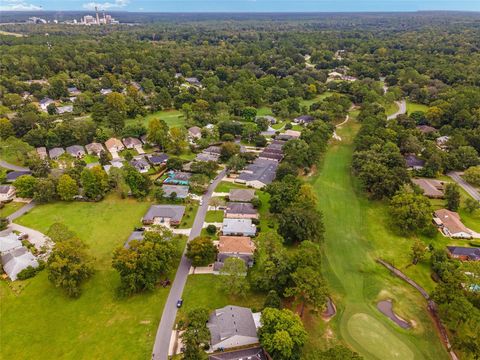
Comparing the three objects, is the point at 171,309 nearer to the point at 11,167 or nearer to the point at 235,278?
the point at 235,278

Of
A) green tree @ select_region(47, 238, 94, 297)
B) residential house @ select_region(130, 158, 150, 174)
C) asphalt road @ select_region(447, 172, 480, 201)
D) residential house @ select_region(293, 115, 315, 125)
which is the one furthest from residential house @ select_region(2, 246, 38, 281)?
residential house @ select_region(293, 115, 315, 125)

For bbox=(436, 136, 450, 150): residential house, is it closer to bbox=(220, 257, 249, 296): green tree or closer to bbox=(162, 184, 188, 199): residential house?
bbox=(162, 184, 188, 199): residential house

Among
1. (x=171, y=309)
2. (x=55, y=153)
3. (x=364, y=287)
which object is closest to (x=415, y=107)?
(x=364, y=287)

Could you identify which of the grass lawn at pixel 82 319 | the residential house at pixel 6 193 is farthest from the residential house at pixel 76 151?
the grass lawn at pixel 82 319

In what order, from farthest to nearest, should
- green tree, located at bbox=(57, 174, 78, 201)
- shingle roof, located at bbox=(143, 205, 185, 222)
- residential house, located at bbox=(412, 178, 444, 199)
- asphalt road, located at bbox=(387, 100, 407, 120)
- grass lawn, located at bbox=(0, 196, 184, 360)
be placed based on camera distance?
asphalt road, located at bbox=(387, 100, 407, 120) < residential house, located at bbox=(412, 178, 444, 199) < green tree, located at bbox=(57, 174, 78, 201) < shingle roof, located at bbox=(143, 205, 185, 222) < grass lawn, located at bbox=(0, 196, 184, 360)

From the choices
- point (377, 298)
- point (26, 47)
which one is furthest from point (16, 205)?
point (26, 47)
